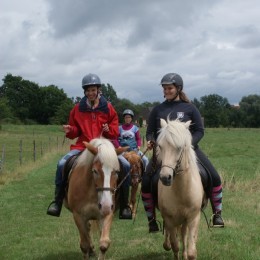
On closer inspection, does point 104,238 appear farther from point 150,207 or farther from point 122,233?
point 122,233

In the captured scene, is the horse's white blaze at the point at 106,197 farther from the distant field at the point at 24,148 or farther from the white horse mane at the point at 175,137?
the distant field at the point at 24,148

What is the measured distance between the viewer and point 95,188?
225 inches

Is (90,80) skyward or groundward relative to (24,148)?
skyward

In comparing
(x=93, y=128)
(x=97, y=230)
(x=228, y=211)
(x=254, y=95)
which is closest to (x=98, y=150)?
(x=93, y=128)

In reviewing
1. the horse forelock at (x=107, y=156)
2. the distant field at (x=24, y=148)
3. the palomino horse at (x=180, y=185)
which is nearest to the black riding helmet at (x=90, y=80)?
the horse forelock at (x=107, y=156)

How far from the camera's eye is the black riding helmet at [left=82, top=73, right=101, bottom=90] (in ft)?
21.1

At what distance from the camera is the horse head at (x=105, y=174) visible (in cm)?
527

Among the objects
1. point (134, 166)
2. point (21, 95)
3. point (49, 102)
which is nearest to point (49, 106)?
point (49, 102)

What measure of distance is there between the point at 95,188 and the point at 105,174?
0.50 m

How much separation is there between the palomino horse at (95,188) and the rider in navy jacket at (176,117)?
34.3 inches

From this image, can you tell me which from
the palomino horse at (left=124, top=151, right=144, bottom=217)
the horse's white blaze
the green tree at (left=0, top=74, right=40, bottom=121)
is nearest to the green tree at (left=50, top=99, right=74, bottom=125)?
the green tree at (left=0, top=74, right=40, bottom=121)

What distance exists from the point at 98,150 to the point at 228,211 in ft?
18.8

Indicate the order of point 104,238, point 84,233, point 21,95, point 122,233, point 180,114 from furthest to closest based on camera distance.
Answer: point 21,95 < point 122,233 < point 180,114 < point 84,233 < point 104,238

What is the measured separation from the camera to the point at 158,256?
6.87m
